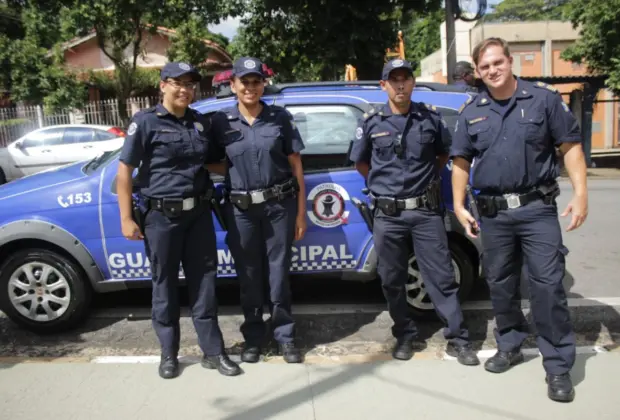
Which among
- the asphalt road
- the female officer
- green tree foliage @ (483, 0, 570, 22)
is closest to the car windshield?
the female officer

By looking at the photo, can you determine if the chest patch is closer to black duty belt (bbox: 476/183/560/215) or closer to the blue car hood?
black duty belt (bbox: 476/183/560/215)

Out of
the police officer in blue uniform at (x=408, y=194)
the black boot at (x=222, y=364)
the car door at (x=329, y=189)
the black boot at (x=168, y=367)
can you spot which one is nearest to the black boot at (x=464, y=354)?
the police officer in blue uniform at (x=408, y=194)

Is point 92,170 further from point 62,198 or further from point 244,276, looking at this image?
point 244,276

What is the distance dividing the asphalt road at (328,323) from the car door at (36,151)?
9835 mm

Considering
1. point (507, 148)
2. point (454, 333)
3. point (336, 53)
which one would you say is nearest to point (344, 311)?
point (454, 333)

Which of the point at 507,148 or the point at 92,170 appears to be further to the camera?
the point at 92,170

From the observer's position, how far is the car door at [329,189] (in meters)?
4.13

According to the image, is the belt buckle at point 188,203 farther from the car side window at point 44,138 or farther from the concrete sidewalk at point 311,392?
the car side window at point 44,138

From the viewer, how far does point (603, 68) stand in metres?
14.7

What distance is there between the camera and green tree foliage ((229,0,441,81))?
34.6 ft

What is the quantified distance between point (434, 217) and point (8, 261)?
3003 mm

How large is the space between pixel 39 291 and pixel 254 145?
6.48 ft

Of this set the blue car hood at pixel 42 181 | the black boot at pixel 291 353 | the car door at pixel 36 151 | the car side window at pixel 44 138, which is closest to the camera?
the black boot at pixel 291 353

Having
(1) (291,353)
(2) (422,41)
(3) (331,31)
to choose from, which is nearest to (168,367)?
(1) (291,353)
